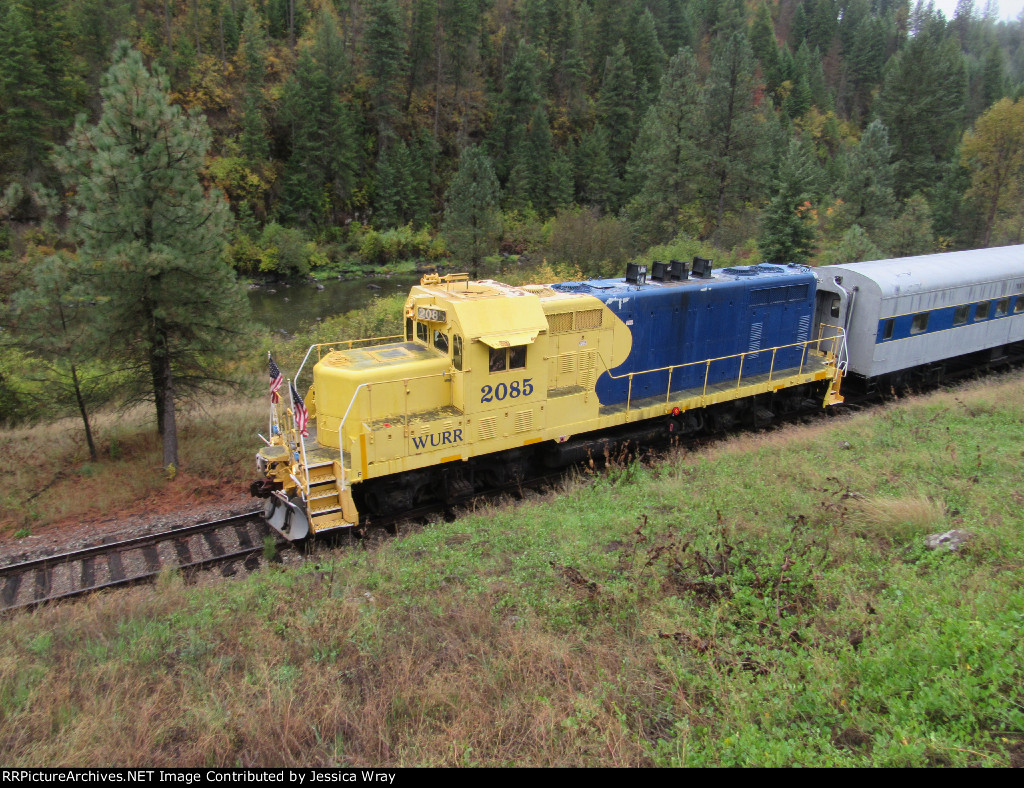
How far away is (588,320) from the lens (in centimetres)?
1151

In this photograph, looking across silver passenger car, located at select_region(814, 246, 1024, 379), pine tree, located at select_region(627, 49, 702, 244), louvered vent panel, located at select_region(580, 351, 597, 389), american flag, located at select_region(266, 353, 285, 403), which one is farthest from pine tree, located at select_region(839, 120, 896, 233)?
american flag, located at select_region(266, 353, 285, 403)

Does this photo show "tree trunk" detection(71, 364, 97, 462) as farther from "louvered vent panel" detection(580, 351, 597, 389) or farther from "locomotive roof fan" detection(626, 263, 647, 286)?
"locomotive roof fan" detection(626, 263, 647, 286)

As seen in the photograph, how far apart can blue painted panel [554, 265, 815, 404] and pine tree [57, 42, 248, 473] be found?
22.5ft

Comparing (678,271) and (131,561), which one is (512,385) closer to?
(678,271)

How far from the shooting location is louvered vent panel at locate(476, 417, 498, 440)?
33.7 feet

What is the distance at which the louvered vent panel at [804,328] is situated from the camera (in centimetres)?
1489

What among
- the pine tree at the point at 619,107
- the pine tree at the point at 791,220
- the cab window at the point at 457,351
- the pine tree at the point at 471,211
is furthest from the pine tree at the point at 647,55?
the cab window at the point at 457,351

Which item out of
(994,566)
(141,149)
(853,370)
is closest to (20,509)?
(141,149)

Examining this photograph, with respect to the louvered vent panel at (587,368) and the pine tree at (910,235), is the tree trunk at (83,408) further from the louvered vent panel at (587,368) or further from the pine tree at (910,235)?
the pine tree at (910,235)

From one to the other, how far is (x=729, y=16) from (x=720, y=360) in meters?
82.9

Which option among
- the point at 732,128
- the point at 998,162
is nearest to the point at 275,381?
the point at 732,128

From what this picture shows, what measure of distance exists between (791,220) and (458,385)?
22370 mm

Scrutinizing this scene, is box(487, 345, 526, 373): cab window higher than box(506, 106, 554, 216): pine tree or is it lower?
lower
